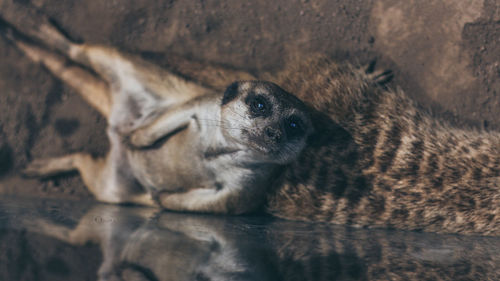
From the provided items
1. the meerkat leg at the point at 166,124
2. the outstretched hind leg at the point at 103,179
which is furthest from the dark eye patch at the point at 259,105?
the outstretched hind leg at the point at 103,179

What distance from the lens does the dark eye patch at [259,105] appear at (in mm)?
1744

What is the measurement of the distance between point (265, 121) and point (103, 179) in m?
1.17

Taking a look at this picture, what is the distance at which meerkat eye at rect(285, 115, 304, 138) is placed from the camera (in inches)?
70.0

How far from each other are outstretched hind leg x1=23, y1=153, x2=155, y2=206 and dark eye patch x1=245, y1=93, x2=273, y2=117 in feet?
3.04

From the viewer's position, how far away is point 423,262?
1.55 meters

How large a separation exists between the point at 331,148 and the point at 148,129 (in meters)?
1.01

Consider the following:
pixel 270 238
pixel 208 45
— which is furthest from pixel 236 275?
pixel 208 45

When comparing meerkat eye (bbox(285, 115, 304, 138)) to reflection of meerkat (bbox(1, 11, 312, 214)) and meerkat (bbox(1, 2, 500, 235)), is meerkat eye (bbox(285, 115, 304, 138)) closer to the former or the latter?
reflection of meerkat (bbox(1, 11, 312, 214))

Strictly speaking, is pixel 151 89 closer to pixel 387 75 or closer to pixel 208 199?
pixel 208 199

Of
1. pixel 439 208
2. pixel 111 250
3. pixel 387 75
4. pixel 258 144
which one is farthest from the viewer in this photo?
pixel 387 75

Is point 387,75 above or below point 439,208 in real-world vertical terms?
above

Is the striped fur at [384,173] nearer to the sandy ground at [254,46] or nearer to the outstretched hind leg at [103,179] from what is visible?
the sandy ground at [254,46]

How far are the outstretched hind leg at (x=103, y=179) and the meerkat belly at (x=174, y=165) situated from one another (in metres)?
0.09

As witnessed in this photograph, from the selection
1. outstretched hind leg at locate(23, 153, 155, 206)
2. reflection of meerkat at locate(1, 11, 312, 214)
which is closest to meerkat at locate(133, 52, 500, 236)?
reflection of meerkat at locate(1, 11, 312, 214)
